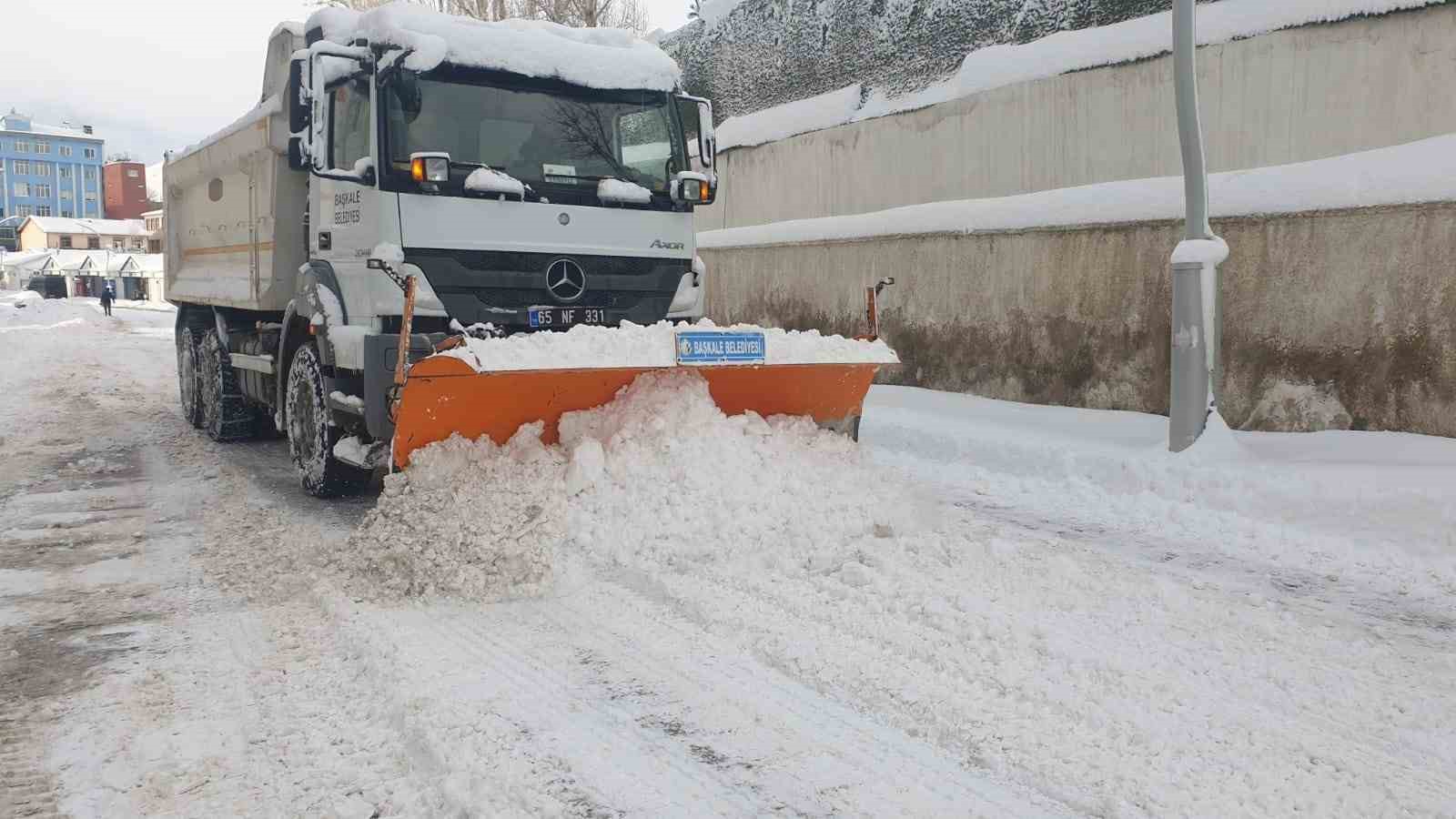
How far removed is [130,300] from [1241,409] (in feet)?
265

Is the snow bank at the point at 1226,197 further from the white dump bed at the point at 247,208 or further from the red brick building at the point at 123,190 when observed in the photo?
the red brick building at the point at 123,190

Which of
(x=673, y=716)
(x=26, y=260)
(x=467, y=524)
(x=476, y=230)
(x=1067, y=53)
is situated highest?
(x=26, y=260)

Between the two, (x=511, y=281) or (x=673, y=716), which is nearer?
(x=673, y=716)

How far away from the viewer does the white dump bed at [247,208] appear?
25.1 ft

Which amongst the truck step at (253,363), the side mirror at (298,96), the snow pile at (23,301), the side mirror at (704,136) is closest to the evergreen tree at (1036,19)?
the side mirror at (704,136)

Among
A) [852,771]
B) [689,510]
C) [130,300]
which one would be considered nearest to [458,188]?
[689,510]

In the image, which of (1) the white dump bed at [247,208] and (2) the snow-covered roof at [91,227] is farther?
(2) the snow-covered roof at [91,227]

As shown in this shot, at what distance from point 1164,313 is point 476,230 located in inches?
222

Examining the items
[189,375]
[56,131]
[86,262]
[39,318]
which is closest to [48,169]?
[56,131]

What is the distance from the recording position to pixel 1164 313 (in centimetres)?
840

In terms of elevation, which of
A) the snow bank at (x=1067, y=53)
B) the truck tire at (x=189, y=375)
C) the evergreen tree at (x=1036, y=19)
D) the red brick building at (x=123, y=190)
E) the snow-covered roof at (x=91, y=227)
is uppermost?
the red brick building at (x=123, y=190)

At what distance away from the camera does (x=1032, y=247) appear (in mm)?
9586

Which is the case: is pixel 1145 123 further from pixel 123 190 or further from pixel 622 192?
pixel 123 190

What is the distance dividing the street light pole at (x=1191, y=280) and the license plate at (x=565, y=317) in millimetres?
4007
